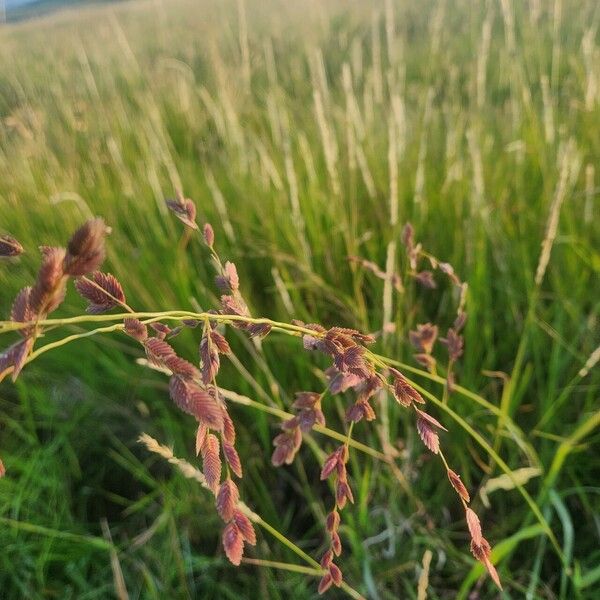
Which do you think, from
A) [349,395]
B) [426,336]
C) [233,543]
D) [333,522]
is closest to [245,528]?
[233,543]

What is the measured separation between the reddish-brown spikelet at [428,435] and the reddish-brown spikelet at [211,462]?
0.14 m

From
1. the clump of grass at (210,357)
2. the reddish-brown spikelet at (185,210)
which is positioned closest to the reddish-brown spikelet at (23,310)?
the clump of grass at (210,357)

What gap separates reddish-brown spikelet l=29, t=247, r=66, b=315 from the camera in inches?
12.8

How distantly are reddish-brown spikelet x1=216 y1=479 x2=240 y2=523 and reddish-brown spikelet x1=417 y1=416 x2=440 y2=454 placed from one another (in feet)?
0.43

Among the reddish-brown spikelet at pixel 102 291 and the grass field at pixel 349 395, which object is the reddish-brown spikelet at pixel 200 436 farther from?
the grass field at pixel 349 395

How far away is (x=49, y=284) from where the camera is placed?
33cm

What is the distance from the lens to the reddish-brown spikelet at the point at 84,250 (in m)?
0.33

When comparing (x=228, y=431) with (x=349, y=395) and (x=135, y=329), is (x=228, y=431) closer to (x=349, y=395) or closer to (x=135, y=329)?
(x=135, y=329)

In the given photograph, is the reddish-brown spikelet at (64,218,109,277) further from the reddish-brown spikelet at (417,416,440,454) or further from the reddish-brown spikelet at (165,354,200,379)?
the reddish-brown spikelet at (417,416,440,454)

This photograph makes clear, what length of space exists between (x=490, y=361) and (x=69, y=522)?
2.79 feet

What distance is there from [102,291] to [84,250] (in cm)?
9

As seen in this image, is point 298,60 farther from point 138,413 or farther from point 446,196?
point 138,413

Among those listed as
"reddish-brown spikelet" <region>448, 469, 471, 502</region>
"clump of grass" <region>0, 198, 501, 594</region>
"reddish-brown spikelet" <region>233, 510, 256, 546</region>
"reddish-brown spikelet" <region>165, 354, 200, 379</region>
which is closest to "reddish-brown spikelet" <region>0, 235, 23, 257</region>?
"clump of grass" <region>0, 198, 501, 594</region>

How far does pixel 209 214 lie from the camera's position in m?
1.90
